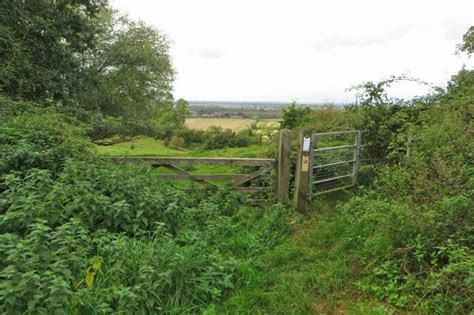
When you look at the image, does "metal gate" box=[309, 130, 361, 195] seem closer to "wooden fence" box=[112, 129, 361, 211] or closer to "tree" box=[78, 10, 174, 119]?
"wooden fence" box=[112, 129, 361, 211]

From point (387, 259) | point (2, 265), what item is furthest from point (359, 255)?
point (2, 265)

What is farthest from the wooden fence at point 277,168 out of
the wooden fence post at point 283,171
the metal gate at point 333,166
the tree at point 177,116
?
the tree at point 177,116

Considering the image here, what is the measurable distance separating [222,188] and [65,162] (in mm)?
2478

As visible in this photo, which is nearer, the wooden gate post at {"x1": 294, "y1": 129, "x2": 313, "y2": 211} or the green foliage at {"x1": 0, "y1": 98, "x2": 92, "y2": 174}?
the green foliage at {"x1": 0, "y1": 98, "x2": 92, "y2": 174}

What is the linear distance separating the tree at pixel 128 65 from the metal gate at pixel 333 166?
12744 mm

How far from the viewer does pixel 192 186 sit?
6.03m

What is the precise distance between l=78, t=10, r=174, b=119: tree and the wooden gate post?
13.3 metres

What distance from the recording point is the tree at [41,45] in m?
8.41

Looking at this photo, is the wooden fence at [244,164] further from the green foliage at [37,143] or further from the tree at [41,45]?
the tree at [41,45]

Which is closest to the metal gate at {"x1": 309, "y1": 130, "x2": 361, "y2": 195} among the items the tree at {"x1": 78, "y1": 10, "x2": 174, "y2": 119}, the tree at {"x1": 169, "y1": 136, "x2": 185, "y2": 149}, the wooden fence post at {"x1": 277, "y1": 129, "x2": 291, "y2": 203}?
the wooden fence post at {"x1": 277, "y1": 129, "x2": 291, "y2": 203}

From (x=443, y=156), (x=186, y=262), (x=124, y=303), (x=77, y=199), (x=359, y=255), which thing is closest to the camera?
(x=124, y=303)

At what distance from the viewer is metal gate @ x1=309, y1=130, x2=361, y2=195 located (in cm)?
647

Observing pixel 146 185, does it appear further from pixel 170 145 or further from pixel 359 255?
pixel 170 145

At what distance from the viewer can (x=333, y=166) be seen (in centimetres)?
696
